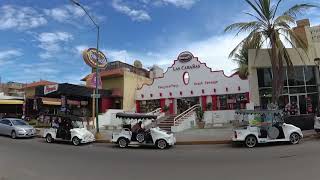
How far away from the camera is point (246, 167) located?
1170 centimetres

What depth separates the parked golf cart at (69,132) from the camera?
Result: 890 inches

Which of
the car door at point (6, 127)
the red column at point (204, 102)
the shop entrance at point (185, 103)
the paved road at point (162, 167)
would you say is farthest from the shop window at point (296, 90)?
the car door at point (6, 127)

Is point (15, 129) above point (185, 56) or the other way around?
the other way around

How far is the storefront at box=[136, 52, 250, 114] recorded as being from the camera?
1384 inches

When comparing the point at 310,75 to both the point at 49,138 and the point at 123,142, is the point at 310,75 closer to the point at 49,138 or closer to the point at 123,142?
the point at 123,142

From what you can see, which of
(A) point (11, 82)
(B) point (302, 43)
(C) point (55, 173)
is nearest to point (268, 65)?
(B) point (302, 43)

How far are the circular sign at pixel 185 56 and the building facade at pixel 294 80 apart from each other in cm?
742

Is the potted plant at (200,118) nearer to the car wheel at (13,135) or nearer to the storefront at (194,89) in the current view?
the storefront at (194,89)

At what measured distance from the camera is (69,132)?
23016 millimetres

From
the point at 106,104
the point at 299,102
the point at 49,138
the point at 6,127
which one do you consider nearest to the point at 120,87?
the point at 106,104

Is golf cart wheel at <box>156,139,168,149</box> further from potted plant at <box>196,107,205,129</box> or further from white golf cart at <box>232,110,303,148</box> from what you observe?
potted plant at <box>196,107,205,129</box>

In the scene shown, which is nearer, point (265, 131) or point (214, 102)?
point (265, 131)

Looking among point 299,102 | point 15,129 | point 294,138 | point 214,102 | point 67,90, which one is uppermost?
point 67,90

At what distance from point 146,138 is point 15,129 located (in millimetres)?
11781
